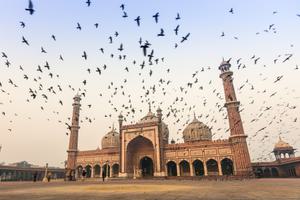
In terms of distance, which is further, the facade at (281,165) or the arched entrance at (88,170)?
the arched entrance at (88,170)

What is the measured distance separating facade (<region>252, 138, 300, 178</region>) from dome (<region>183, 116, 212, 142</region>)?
10.2 m

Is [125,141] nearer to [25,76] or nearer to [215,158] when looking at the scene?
[215,158]

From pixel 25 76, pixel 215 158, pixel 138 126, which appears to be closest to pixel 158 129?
pixel 138 126

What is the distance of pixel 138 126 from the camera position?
41031 mm

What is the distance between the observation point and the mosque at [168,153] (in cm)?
3503

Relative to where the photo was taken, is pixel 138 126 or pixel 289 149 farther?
pixel 289 149

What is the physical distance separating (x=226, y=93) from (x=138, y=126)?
1614 cm

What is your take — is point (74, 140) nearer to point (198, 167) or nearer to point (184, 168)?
point (184, 168)

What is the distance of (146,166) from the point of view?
4334 centimetres

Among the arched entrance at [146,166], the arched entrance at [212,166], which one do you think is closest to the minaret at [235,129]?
the arched entrance at [212,166]

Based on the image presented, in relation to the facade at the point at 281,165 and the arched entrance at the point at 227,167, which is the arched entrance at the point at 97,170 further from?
the facade at the point at 281,165

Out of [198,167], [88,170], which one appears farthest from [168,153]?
[88,170]

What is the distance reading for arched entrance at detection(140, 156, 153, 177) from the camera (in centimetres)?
4216

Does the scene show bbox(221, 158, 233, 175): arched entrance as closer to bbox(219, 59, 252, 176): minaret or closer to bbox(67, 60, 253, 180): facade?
A: bbox(67, 60, 253, 180): facade
